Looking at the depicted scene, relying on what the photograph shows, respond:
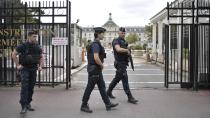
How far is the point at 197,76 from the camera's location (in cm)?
1305

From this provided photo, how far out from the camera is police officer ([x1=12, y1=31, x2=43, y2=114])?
29.9 ft

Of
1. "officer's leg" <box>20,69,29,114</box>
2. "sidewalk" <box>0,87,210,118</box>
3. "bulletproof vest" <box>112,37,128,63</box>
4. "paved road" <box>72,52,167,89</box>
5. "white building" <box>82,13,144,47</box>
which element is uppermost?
"white building" <box>82,13,144,47</box>

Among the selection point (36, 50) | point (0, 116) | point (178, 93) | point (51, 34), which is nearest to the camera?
point (0, 116)

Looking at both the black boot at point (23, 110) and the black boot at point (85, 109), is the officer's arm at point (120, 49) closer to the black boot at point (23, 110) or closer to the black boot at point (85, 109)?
the black boot at point (85, 109)

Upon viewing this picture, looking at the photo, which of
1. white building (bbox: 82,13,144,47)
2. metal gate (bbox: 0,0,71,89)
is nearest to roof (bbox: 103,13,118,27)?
white building (bbox: 82,13,144,47)

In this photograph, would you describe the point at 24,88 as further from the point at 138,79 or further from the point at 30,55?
the point at 138,79

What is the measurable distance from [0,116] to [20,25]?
5376 mm

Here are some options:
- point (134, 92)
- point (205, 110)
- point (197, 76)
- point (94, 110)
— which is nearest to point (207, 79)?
point (197, 76)

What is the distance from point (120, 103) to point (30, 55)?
2692 millimetres

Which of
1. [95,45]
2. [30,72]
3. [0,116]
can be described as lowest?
[0,116]

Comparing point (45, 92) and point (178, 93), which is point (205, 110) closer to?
point (178, 93)

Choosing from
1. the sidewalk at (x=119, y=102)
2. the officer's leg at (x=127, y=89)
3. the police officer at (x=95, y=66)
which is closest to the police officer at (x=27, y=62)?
the sidewalk at (x=119, y=102)

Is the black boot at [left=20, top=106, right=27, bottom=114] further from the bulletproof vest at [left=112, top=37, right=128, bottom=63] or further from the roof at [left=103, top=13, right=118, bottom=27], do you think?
the roof at [left=103, top=13, right=118, bottom=27]

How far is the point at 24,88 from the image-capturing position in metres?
9.09
